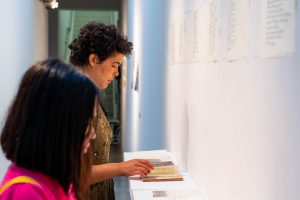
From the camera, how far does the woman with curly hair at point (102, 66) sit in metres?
1.99

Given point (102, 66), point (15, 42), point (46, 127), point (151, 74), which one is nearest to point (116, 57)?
point (102, 66)

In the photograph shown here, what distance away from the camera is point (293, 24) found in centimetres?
113

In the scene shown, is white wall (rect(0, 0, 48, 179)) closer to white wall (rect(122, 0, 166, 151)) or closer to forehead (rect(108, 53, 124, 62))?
forehead (rect(108, 53, 124, 62))

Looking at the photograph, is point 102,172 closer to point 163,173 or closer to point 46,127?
point 163,173

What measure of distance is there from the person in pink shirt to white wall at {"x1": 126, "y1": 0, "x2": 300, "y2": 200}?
0.52 meters

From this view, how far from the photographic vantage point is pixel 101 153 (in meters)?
1.99

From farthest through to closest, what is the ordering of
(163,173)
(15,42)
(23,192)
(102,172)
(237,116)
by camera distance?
1. (15,42)
2. (163,173)
3. (102,172)
4. (237,116)
5. (23,192)

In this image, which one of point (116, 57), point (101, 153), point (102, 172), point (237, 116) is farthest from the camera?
point (116, 57)

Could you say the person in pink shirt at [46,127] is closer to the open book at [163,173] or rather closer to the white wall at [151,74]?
the open book at [163,173]

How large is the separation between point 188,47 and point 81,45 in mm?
656

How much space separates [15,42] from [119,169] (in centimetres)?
A: 235

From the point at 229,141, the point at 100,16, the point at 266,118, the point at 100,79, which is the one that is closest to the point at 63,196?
the point at 266,118

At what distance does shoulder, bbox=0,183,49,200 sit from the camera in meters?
0.92

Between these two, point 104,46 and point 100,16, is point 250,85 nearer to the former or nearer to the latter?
point 104,46
